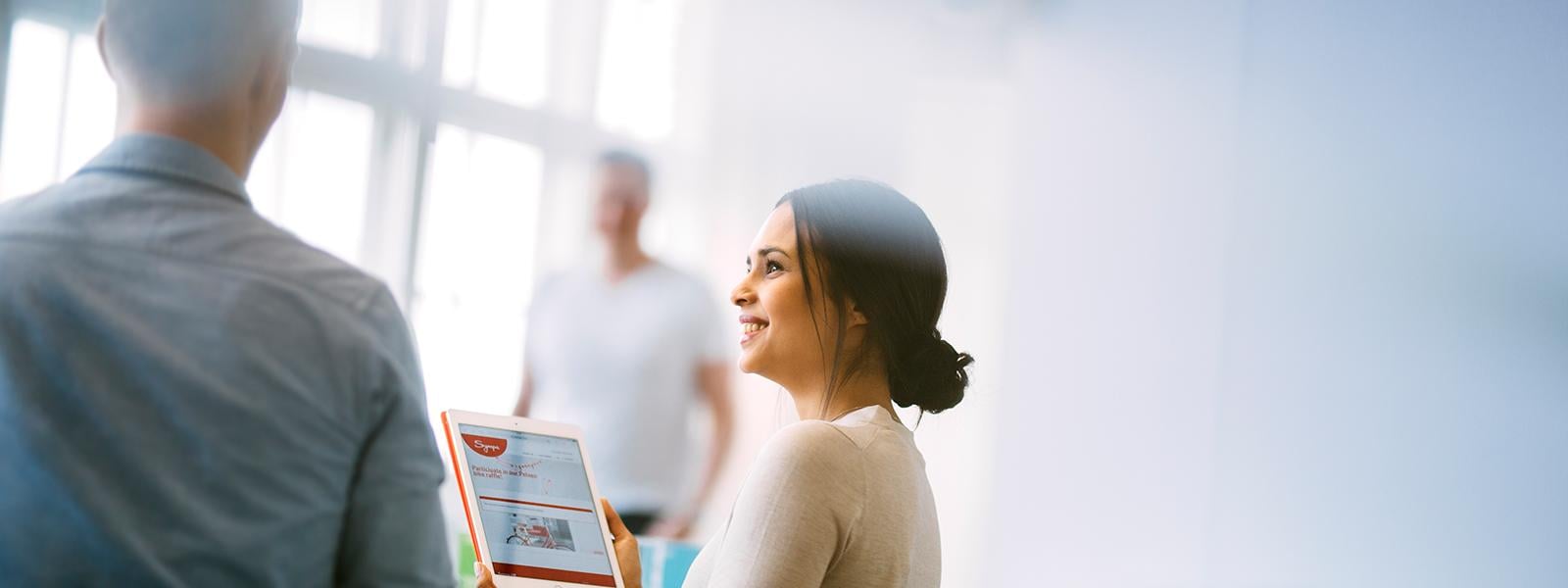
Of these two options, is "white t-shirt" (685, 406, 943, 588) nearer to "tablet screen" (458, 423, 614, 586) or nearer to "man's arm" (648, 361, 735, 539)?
"tablet screen" (458, 423, 614, 586)

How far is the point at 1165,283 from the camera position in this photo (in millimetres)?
2971

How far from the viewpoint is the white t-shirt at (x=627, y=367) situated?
2693 millimetres

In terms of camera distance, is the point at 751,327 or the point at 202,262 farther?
the point at 751,327

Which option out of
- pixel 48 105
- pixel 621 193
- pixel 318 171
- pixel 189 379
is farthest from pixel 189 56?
pixel 621 193

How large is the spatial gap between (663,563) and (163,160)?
5.03 ft

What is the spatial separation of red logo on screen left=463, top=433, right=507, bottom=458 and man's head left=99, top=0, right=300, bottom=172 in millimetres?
571

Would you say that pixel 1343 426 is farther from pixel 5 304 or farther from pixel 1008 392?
pixel 5 304

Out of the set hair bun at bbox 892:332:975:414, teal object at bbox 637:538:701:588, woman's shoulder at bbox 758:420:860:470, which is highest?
hair bun at bbox 892:332:975:414

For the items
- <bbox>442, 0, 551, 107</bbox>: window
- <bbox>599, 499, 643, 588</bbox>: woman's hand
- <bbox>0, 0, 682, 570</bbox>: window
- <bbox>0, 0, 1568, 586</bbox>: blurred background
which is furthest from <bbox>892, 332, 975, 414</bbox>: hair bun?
<bbox>442, 0, 551, 107</bbox>: window

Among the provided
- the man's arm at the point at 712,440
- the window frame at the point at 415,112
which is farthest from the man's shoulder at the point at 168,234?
the man's arm at the point at 712,440

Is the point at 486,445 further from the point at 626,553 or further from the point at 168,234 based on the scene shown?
the point at 168,234

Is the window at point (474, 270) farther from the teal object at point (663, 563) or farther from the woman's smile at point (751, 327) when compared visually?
the woman's smile at point (751, 327)

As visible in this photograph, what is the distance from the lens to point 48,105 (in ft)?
6.91

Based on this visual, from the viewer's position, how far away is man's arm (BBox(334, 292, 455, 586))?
0.85m
